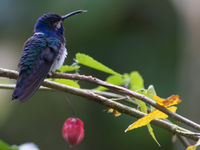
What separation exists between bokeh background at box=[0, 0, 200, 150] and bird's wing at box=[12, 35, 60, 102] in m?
5.34

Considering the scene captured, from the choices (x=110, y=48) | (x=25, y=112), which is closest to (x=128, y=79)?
(x=110, y=48)

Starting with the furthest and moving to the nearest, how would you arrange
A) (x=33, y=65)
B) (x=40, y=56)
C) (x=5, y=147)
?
1. (x=40, y=56)
2. (x=33, y=65)
3. (x=5, y=147)

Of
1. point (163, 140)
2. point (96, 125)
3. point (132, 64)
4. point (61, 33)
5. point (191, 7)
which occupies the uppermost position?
point (191, 7)

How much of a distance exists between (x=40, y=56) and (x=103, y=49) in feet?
22.7

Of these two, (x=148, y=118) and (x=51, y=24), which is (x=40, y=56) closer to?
(x=51, y=24)

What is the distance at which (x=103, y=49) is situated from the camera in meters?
8.77

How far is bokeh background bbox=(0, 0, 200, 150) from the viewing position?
25.0 feet

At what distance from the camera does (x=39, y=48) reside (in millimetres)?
1974

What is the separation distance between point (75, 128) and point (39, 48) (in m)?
0.73

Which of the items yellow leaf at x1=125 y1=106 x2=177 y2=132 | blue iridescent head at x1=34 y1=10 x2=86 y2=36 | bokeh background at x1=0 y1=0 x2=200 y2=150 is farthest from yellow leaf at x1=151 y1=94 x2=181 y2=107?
bokeh background at x1=0 y1=0 x2=200 y2=150

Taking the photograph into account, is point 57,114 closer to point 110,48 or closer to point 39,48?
point 110,48

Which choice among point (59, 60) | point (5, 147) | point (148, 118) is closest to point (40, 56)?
point (59, 60)

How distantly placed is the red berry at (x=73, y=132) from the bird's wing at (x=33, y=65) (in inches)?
8.7

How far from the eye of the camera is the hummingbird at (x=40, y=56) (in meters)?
1.47
